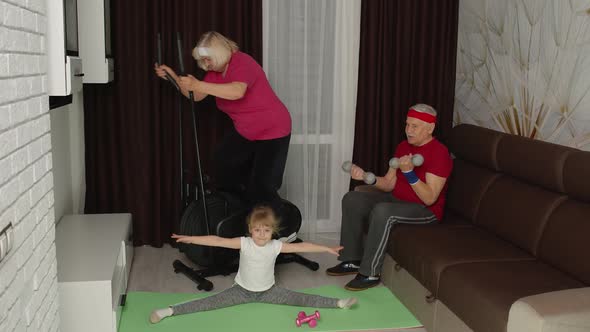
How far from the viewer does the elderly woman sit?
3.52 meters

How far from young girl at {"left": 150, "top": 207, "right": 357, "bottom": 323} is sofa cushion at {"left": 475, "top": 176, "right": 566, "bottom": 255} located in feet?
2.73

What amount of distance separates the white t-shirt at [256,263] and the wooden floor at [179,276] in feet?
1.27

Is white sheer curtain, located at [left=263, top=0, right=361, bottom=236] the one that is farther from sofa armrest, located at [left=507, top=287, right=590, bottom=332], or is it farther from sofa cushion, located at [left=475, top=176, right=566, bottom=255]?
sofa armrest, located at [left=507, top=287, right=590, bottom=332]

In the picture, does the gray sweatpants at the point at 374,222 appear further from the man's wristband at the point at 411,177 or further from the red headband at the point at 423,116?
the red headband at the point at 423,116

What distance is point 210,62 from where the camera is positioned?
3559 mm

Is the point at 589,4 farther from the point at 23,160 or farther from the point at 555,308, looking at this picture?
the point at 23,160

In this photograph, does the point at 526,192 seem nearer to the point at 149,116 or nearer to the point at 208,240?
the point at 208,240

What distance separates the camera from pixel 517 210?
3150 millimetres

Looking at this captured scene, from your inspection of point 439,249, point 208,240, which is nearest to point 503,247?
point 439,249

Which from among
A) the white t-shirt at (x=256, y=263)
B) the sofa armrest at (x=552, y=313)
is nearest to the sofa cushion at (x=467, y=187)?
the white t-shirt at (x=256, y=263)

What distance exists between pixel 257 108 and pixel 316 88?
744 millimetres

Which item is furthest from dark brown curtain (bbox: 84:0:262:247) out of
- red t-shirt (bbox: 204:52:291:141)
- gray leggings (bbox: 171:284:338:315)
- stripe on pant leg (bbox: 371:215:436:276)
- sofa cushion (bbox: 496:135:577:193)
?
sofa cushion (bbox: 496:135:577:193)

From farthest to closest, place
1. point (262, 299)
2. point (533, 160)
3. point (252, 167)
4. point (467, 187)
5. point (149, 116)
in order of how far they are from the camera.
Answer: point (149, 116) < point (252, 167) < point (467, 187) < point (262, 299) < point (533, 160)

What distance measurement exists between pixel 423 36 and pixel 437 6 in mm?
232
